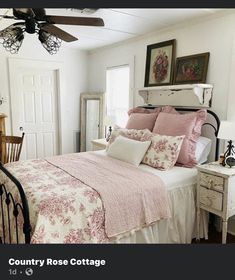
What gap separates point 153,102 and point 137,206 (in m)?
1.73

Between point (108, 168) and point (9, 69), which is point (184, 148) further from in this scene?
point (9, 69)

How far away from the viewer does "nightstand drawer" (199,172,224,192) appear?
6.38 feet

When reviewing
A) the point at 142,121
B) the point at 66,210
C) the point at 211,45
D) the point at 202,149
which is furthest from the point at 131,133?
the point at 66,210

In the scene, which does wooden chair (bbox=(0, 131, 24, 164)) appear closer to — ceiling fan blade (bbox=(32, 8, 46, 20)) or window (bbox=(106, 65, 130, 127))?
window (bbox=(106, 65, 130, 127))

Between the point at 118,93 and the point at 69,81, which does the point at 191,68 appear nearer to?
the point at 118,93

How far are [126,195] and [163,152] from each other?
0.67 m

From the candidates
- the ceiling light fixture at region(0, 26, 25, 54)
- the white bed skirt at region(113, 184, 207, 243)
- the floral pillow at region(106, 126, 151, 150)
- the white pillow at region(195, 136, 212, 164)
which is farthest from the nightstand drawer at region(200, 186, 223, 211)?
the ceiling light fixture at region(0, 26, 25, 54)

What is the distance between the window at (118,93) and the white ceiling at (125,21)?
48cm

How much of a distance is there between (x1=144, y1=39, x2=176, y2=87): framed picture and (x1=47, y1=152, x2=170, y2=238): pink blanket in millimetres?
1385

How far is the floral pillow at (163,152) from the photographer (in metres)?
2.23

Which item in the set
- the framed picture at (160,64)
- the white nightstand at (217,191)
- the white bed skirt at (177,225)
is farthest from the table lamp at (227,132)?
the framed picture at (160,64)

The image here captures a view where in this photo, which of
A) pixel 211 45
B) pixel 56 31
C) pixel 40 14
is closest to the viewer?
pixel 40 14

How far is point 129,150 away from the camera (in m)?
2.41
